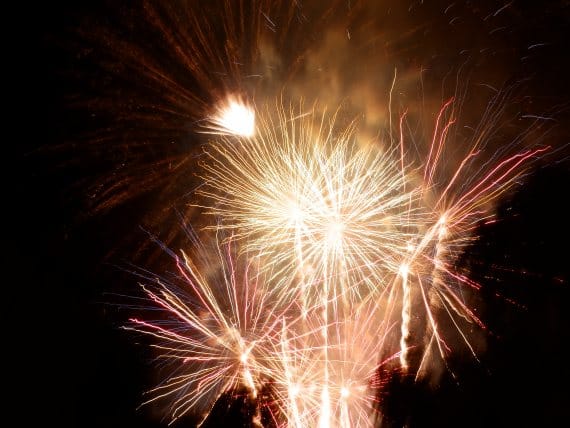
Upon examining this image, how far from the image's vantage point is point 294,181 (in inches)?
→ 217

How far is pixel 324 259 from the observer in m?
5.68

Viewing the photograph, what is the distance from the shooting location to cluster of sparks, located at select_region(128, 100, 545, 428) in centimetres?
555

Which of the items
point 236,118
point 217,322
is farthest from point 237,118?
point 217,322

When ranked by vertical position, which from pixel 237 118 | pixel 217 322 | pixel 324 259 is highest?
pixel 237 118

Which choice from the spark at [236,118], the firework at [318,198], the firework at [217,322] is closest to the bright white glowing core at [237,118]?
the spark at [236,118]

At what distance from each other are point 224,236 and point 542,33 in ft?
18.0

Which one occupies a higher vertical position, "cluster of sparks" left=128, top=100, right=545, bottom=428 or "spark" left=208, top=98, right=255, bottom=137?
"spark" left=208, top=98, right=255, bottom=137

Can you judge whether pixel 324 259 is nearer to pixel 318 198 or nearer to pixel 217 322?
pixel 318 198

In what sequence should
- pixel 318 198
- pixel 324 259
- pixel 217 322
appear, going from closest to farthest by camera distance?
pixel 318 198, pixel 324 259, pixel 217 322

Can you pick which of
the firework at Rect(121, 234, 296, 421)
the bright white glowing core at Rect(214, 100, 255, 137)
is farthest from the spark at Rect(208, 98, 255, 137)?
the firework at Rect(121, 234, 296, 421)

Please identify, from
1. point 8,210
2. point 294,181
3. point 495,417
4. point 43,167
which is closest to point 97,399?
point 8,210

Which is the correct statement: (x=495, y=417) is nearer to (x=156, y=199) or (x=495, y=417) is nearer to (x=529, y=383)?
(x=529, y=383)

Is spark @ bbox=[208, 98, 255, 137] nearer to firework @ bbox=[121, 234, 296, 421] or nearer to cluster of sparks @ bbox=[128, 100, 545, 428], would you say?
cluster of sparks @ bbox=[128, 100, 545, 428]

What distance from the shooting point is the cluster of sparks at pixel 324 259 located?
555cm
